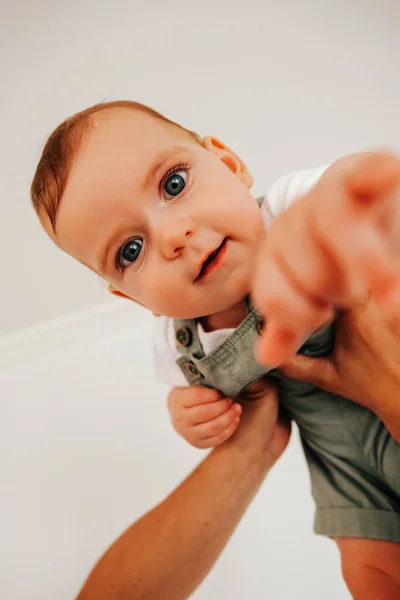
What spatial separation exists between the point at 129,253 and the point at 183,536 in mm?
289

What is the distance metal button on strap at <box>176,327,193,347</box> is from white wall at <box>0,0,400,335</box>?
0.52m

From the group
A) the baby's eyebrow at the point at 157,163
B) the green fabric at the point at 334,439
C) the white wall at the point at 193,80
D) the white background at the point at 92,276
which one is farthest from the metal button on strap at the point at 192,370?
the white wall at the point at 193,80

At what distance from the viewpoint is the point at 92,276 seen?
3.62 feet

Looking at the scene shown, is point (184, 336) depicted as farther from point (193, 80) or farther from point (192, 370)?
point (193, 80)

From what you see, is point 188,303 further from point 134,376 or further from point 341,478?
point 134,376

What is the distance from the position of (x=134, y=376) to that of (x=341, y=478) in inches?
22.3

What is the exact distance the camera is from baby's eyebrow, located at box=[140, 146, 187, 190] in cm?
46

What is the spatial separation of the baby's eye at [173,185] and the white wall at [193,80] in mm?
529

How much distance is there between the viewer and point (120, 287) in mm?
520

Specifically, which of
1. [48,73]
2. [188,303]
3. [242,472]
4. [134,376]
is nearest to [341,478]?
[242,472]

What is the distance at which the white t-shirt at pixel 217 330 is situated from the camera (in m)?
0.50

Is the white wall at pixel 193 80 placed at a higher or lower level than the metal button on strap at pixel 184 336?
higher

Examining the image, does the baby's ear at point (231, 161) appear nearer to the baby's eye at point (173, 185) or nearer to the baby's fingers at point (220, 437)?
the baby's eye at point (173, 185)

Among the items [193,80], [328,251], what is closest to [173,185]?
[328,251]
